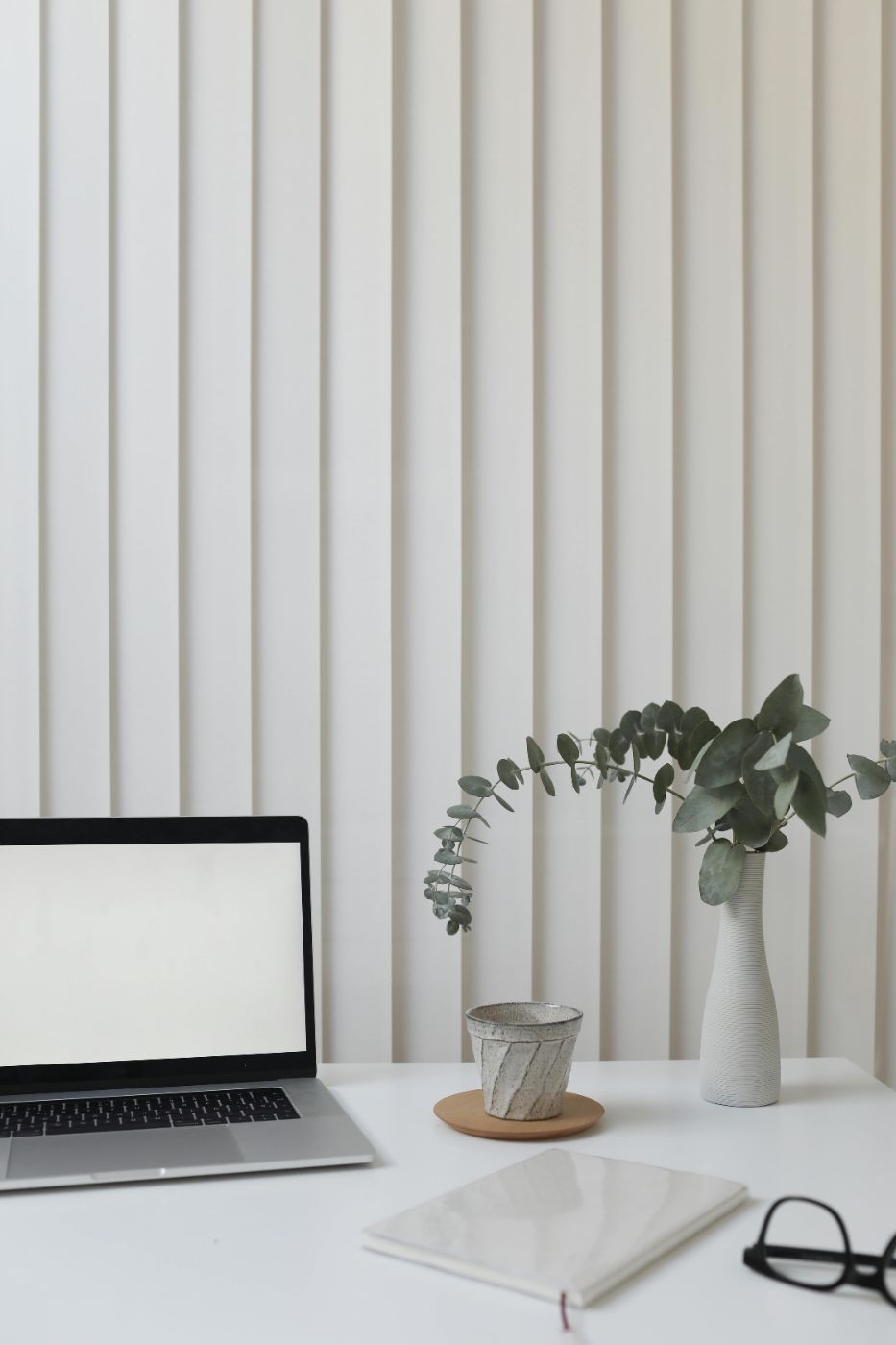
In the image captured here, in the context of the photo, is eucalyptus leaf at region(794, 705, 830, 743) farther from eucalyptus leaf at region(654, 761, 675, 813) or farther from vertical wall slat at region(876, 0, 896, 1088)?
vertical wall slat at region(876, 0, 896, 1088)

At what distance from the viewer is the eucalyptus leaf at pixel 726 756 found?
1.01m

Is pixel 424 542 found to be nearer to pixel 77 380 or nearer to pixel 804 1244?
pixel 77 380

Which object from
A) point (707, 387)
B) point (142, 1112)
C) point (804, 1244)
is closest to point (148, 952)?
point (142, 1112)

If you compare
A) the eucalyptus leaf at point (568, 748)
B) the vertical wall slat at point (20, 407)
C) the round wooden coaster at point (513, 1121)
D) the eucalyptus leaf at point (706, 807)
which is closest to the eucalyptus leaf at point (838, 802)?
the eucalyptus leaf at point (706, 807)

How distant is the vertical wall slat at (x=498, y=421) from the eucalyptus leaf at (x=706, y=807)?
0.38 metres

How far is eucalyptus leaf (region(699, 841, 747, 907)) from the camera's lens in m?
1.04

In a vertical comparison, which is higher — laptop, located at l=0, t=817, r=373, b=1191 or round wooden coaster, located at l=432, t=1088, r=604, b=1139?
laptop, located at l=0, t=817, r=373, b=1191

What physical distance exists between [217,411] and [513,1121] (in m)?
0.82

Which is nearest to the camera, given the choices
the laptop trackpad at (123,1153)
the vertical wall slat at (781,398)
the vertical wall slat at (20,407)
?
the laptop trackpad at (123,1153)

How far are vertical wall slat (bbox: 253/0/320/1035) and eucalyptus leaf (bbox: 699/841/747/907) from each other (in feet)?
1.59

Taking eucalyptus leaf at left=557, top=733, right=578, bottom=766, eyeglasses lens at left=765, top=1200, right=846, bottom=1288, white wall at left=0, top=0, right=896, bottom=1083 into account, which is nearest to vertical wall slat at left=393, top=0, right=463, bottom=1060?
white wall at left=0, top=0, right=896, bottom=1083

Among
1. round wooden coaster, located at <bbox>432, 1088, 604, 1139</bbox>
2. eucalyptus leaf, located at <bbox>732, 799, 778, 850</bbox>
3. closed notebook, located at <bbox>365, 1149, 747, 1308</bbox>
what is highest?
eucalyptus leaf, located at <bbox>732, 799, 778, 850</bbox>

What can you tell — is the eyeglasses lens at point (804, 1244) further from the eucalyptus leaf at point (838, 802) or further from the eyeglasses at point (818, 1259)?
the eucalyptus leaf at point (838, 802)

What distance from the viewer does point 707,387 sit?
144 centimetres
